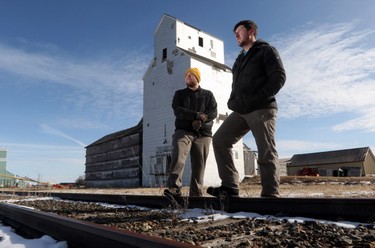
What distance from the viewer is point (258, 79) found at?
386 cm

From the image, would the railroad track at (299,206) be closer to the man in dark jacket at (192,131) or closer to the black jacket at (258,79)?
the man in dark jacket at (192,131)

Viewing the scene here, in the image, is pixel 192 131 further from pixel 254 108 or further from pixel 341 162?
pixel 341 162

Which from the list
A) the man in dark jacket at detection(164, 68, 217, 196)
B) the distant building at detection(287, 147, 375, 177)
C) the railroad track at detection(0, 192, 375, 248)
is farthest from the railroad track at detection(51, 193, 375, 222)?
the distant building at detection(287, 147, 375, 177)

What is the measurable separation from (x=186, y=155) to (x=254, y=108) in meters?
1.48

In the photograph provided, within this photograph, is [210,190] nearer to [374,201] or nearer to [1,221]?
[374,201]

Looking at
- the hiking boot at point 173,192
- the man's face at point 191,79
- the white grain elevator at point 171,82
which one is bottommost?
the hiking boot at point 173,192

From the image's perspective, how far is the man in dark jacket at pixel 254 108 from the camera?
3.64 metres

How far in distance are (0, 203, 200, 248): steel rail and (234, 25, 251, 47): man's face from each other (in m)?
2.89

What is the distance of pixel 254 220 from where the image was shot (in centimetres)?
290

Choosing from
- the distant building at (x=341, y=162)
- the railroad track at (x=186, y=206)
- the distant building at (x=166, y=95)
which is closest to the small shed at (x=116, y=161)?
the distant building at (x=166, y=95)

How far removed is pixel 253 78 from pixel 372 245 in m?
2.47

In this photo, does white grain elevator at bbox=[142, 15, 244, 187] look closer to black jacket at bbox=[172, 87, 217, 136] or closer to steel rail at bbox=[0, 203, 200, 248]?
black jacket at bbox=[172, 87, 217, 136]

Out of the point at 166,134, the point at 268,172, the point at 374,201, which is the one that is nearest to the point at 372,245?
the point at 374,201

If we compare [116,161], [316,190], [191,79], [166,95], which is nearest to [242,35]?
[191,79]
